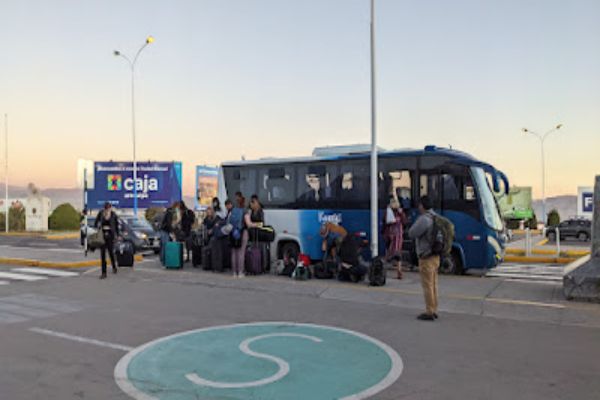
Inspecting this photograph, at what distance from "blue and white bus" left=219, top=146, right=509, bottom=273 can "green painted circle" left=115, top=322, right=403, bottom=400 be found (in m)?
6.96

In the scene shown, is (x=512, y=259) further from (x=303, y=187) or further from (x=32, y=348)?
(x=32, y=348)

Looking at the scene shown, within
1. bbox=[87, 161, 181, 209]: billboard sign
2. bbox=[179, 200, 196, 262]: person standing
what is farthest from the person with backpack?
bbox=[87, 161, 181, 209]: billboard sign

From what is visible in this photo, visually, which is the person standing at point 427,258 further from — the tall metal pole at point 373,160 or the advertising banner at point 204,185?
the advertising banner at point 204,185

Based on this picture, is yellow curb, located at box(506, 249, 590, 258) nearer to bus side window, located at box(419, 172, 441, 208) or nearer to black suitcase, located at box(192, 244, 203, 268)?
bus side window, located at box(419, 172, 441, 208)

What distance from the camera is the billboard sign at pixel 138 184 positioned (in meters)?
52.2

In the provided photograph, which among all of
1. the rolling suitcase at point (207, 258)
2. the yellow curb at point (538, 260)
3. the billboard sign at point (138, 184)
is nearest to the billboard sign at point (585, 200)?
the yellow curb at point (538, 260)

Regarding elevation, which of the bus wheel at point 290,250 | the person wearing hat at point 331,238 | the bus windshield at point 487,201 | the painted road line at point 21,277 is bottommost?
the painted road line at point 21,277

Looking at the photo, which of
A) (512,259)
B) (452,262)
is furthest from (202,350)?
(512,259)

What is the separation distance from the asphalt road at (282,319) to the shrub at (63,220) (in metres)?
34.8

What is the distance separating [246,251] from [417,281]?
420 centimetres

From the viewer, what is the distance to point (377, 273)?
35.9ft

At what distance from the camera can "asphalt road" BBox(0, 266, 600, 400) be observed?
5.18 m

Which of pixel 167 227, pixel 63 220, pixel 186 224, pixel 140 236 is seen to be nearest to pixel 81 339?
pixel 167 227

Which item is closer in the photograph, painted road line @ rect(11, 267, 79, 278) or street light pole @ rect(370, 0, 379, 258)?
A: street light pole @ rect(370, 0, 379, 258)
